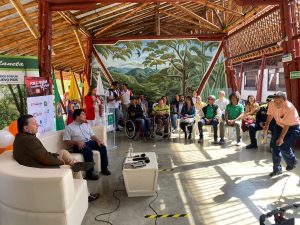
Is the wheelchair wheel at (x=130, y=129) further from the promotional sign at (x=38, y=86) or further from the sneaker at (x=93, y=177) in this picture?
the sneaker at (x=93, y=177)

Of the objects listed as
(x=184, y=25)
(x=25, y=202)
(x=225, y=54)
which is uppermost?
(x=184, y=25)

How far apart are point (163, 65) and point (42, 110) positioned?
5.98m

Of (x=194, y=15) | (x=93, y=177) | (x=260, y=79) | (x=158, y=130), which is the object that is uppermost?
(x=194, y=15)

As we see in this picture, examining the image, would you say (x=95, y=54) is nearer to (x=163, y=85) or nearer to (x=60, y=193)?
(x=163, y=85)

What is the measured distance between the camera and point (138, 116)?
25.1 ft

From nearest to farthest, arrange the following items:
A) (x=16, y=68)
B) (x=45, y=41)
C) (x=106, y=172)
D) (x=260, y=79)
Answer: (x=16, y=68)
(x=106, y=172)
(x=45, y=41)
(x=260, y=79)

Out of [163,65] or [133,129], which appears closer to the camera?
[133,129]

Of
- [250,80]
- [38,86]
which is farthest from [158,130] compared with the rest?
[250,80]

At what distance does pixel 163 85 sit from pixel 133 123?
3.34m

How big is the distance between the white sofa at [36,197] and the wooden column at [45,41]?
10.4ft

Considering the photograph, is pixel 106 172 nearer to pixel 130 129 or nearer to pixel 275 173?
pixel 275 173

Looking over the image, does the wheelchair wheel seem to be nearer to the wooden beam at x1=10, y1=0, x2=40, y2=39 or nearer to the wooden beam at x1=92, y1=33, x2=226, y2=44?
the wooden beam at x1=10, y1=0, x2=40, y2=39

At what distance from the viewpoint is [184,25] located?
12875mm

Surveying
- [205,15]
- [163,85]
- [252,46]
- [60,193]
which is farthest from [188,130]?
[205,15]
